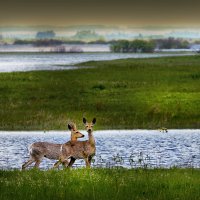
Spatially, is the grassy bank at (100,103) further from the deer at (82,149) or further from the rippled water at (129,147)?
the deer at (82,149)

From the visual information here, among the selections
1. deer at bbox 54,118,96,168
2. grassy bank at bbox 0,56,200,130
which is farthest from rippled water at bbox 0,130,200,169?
deer at bbox 54,118,96,168

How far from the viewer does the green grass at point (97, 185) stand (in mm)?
17062

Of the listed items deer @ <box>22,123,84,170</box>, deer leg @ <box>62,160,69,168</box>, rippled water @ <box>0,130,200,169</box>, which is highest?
deer @ <box>22,123,84,170</box>

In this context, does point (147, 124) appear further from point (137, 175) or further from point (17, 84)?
point (137, 175)

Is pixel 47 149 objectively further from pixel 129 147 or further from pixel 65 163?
pixel 129 147

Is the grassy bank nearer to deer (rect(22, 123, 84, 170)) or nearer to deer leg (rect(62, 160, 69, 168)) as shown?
deer (rect(22, 123, 84, 170))

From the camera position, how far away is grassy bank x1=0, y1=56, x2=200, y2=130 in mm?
44812

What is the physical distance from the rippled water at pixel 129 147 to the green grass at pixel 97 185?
20.1 feet

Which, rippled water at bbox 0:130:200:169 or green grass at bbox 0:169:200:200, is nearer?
green grass at bbox 0:169:200:200

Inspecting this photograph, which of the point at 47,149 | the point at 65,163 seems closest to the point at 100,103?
the point at 47,149

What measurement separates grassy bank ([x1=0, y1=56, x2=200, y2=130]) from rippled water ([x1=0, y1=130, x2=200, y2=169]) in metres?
3.57

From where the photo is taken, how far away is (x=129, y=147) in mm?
33625

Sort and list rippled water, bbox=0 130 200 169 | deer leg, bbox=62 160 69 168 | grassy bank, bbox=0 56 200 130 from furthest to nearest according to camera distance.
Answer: grassy bank, bbox=0 56 200 130
rippled water, bbox=0 130 200 169
deer leg, bbox=62 160 69 168

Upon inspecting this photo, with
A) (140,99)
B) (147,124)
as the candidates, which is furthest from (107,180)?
(140,99)
